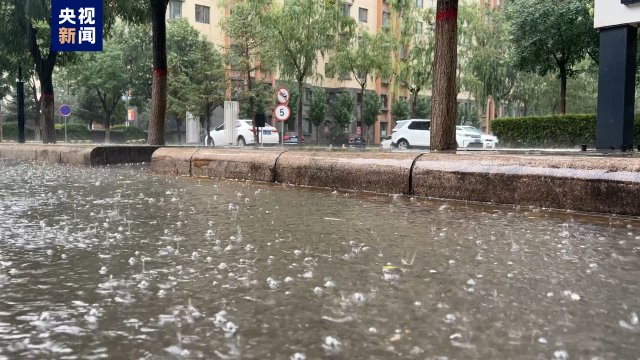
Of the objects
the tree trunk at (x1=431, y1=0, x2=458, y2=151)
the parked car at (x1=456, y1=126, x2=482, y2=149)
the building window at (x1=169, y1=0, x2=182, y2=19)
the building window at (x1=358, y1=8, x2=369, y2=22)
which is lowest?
the parked car at (x1=456, y1=126, x2=482, y2=149)

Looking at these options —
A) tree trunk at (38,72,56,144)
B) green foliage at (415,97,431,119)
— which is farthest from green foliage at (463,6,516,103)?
tree trunk at (38,72,56,144)

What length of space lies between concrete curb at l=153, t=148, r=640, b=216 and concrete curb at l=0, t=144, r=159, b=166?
4643 millimetres

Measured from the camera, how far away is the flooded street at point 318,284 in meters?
2.01

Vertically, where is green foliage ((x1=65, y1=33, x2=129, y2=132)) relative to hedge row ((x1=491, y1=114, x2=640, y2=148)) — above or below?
above

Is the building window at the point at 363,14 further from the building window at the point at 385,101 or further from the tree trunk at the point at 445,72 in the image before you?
the tree trunk at the point at 445,72

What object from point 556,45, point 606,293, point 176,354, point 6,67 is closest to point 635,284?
point 606,293

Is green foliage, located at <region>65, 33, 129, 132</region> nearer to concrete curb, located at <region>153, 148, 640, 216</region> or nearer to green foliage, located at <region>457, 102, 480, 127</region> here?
green foliage, located at <region>457, 102, 480, 127</region>

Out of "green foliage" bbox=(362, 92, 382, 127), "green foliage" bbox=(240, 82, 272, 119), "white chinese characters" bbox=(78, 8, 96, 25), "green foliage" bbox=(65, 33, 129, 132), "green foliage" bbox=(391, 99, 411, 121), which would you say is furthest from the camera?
"green foliage" bbox=(391, 99, 411, 121)

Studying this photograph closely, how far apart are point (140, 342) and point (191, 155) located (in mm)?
7647

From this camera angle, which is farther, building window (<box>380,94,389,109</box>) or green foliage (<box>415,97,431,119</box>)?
building window (<box>380,94,389,109</box>)

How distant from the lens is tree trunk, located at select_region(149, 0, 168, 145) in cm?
1405

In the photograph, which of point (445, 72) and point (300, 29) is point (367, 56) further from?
point (445, 72)

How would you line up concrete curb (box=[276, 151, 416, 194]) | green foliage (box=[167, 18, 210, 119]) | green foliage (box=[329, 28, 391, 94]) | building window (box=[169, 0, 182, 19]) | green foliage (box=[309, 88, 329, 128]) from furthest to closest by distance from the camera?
green foliage (box=[309, 88, 329, 128]) → building window (box=[169, 0, 182, 19]) → green foliage (box=[167, 18, 210, 119]) → green foliage (box=[329, 28, 391, 94]) → concrete curb (box=[276, 151, 416, 194])

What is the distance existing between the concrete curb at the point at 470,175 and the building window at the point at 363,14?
46905 millimetres
